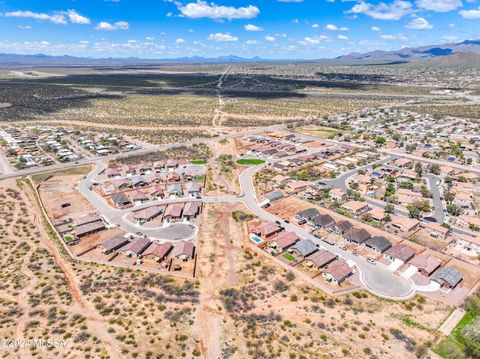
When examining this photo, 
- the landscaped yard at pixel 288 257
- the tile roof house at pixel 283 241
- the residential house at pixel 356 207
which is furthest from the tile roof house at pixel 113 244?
the residential house at pixel 356 207

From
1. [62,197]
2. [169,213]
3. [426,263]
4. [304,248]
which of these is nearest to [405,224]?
[426,263]

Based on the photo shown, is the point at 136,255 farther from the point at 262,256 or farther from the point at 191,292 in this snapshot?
the point at 262,256

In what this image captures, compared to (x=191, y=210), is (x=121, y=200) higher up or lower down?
higher up

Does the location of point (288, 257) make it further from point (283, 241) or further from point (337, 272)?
point (337, 272)

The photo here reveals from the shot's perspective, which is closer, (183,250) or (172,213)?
(183,250)

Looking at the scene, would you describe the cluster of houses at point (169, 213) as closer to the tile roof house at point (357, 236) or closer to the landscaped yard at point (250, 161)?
the tile roof house at point (357, 236)

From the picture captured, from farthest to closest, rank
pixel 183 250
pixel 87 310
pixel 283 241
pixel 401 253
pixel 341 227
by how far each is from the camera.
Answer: pixel 341 227 → pixel 283 241 → pixel 183 250 → pixel 401 253 → pixel 87 310

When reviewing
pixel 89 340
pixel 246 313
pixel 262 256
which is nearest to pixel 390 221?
pixel 262 256

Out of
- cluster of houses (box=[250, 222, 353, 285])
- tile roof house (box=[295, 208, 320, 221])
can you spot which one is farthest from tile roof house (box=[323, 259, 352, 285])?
tile roof house (box=[295, 208, 320, 221])
